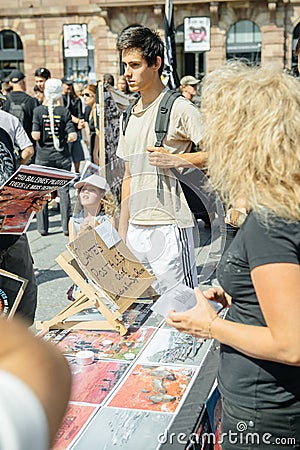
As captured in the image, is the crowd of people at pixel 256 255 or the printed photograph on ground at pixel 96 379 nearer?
the crowd of people at pixel 256 255

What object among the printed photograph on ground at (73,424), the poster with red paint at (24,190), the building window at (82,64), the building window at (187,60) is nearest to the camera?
the printed photograph on ground at (73,424)

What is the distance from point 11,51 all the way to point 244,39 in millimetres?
10804

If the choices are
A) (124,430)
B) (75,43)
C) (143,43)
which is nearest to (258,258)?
(124,430)

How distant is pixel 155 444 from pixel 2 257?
4.75ft

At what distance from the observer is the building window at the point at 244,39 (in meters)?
27.1

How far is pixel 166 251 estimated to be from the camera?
→ 3.34 meters

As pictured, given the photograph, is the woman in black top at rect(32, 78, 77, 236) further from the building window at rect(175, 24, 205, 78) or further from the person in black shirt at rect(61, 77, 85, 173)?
the building window at rect(175, 24, 205, 78)

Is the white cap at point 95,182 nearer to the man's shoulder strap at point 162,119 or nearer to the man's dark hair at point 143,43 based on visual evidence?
the man's shoulder strap at point 162,119

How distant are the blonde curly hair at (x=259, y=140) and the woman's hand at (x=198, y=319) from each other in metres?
0.33

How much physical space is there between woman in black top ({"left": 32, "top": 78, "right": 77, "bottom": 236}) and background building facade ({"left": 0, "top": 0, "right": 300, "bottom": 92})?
1999 centimetres

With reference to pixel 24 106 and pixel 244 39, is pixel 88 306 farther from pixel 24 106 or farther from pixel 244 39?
pixel 244 39

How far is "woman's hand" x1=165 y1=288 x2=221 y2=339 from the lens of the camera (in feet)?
5.68

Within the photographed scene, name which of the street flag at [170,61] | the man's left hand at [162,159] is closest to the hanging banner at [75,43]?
the street flag at [170,61]

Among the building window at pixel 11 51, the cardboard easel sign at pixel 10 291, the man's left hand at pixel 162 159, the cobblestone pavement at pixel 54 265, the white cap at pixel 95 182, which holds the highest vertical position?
the building window at pixel 11 51
